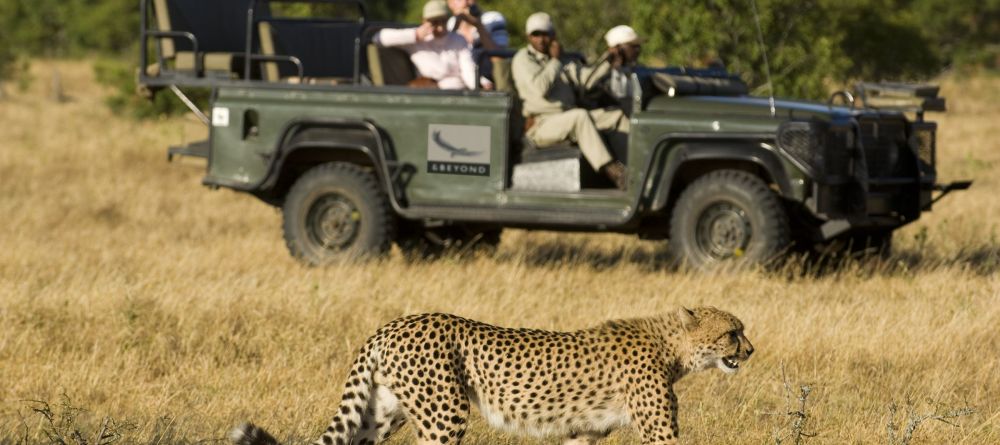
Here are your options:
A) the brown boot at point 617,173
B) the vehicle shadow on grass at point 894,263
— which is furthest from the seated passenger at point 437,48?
the vehicle shadow on grass at point 894,263

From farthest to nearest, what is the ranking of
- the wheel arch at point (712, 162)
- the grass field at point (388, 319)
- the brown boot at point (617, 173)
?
the brown boot at point (617, 173)
the wheel arch at point (712, 162)
the grass field at point (388, 319)

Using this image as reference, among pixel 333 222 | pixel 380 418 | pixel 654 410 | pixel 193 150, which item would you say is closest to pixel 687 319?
pixel 654 410

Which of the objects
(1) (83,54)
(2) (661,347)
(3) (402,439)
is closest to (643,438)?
(2) (661,347)

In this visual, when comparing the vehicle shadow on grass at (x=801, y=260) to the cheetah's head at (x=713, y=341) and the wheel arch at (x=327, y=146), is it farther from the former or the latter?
the cheetah's head at (x=713, y=341)

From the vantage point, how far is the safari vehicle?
10.2 metres

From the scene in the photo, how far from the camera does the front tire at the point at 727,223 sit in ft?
33.4

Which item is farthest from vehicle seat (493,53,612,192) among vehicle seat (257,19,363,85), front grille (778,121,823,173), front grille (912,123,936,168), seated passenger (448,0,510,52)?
front grille (912,123,936,168)

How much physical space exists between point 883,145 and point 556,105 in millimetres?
1988

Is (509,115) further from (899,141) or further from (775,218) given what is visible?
(899,141)

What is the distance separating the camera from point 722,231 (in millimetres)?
10484

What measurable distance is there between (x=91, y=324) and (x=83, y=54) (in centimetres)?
4096

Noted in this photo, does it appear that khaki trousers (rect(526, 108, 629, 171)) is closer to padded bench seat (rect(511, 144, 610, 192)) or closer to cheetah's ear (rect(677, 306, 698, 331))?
padded bench seat (rect(511, 144, 610, 192))

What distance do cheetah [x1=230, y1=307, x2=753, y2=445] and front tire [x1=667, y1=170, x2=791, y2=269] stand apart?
15.8 ft

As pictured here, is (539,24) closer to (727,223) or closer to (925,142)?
(727,223)
